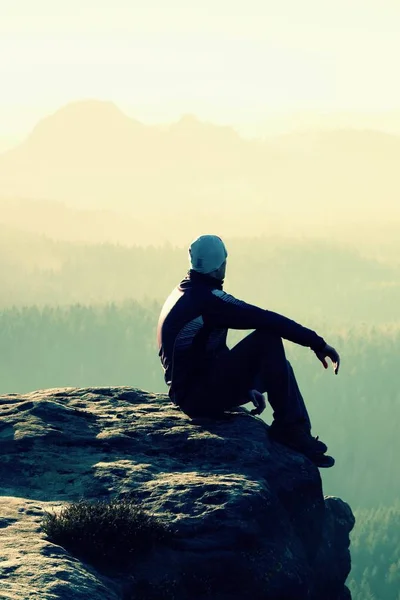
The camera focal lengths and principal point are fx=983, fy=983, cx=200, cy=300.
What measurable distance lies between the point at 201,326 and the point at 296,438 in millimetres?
2440

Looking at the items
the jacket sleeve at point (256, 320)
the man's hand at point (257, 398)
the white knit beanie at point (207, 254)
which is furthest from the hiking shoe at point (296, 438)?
the white knit beanie at point (207, 254)

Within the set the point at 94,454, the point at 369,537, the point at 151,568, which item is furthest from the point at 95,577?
the point at 369,537

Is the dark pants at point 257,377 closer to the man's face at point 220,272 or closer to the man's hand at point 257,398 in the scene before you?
the man's hand at point 257,398

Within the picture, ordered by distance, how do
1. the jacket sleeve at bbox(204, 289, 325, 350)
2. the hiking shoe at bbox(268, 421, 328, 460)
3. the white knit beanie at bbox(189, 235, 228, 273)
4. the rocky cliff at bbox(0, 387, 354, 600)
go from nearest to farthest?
the rocky cliff at bbox(0, 387, 354, 600), the jacket sleeve at bbox(204, 289, 325, 350), the white knit beanie at bbox(189, 235, 228, 273), the hiking shoe at bbox(268, 421, 328, 460)

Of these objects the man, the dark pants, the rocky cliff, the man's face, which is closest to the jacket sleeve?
the man

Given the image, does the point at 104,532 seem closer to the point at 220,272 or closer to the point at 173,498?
the point at 173,498

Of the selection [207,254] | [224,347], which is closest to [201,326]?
[224,347]

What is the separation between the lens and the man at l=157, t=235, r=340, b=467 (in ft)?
46.6

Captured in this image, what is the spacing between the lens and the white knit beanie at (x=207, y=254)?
14570mm

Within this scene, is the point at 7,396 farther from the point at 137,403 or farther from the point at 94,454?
the point at 94,454

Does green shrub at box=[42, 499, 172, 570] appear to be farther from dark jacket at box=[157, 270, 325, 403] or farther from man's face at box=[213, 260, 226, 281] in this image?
man's face at box=[213, 260, 226, 281]

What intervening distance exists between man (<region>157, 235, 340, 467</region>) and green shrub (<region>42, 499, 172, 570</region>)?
10.5 feet

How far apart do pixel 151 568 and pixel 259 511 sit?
2.00 m

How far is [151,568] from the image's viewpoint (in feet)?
38.6
